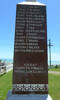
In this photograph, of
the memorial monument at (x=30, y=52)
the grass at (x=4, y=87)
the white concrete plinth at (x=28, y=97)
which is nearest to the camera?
the white concrete plinth at (x=28, y=97)

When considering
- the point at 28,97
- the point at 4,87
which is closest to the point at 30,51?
the point at 28,97

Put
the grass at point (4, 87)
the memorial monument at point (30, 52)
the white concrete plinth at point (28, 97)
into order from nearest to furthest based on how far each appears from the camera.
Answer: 1. the white concrete plinth at point (28, 97)
2. the memorial monument at point (30, 52)
3. the grass at point (4, 87)

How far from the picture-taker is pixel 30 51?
4625 mm

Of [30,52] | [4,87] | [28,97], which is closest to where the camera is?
[28,97]

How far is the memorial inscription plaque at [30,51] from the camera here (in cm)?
448

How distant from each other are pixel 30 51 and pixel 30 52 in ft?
0.11

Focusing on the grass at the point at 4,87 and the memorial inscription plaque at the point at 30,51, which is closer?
the memorial inscription plaque at the point at 30,51

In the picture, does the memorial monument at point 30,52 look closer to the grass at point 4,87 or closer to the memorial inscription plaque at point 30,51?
the memorial inscription plaque at point 30,51

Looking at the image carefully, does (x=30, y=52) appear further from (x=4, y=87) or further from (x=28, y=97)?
(x=4, y=87)

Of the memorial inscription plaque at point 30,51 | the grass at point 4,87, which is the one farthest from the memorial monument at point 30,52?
the grass at point 4,87

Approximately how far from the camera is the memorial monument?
4473 mm

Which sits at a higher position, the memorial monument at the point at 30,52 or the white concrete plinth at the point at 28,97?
the memorial monument at the point at 30,52

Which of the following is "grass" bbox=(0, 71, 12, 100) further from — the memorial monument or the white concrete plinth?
the memorial monument

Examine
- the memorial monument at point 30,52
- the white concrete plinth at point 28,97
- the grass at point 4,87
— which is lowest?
the grass at point 4,87
